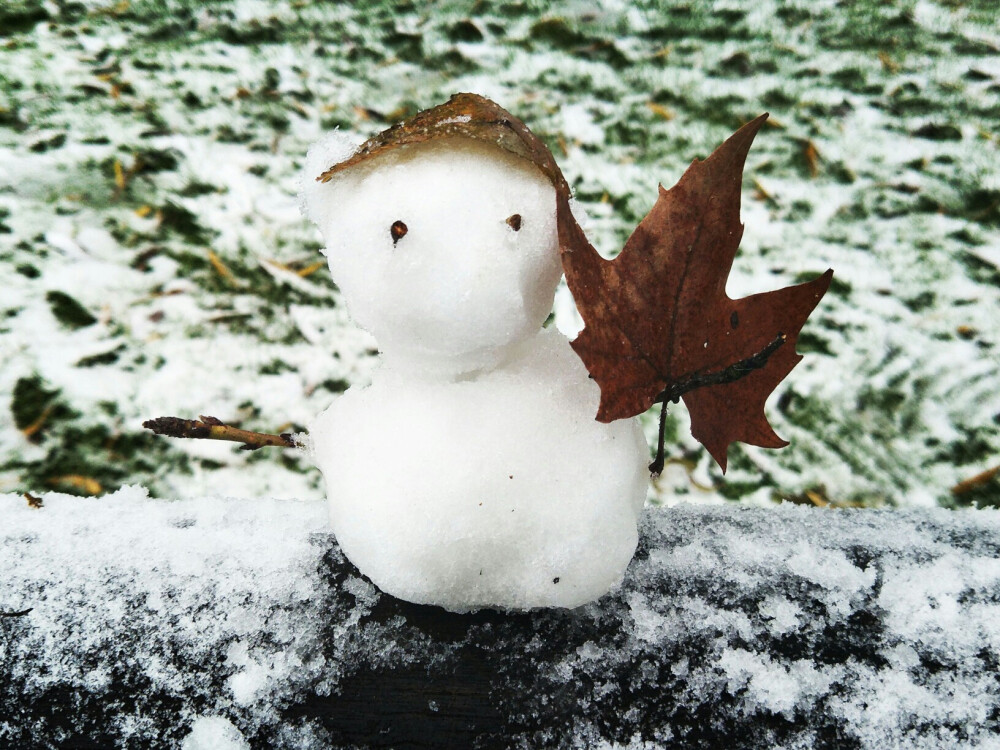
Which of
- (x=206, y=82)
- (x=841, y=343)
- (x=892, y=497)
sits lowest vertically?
(x=892, y=497)

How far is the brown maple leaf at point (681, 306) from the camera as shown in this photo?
0.58 meters

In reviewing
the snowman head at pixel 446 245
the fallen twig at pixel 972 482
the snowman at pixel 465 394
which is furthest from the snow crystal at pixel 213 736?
the fallen twig at pixel 972 482

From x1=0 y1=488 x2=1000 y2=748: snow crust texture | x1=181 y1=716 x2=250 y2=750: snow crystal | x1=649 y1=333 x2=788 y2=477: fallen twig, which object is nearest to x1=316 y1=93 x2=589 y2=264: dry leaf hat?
x1=649 y1=333 x2=788 y2=477: fallen twig

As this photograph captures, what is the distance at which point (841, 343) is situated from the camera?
5.83 feet

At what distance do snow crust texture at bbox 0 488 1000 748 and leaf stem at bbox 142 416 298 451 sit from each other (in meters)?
0.11

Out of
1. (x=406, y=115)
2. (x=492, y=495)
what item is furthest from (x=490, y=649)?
(x=406, y=115)

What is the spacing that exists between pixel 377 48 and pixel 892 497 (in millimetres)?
2532

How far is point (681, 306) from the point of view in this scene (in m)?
0.60

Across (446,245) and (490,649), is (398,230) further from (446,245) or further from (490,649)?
(490,649)

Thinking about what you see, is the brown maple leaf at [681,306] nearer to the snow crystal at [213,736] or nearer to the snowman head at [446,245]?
the snowman head at [446,245]

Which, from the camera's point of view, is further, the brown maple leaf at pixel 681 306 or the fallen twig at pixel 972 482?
the fallen twig at pixel 972 482

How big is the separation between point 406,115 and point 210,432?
7.15ft

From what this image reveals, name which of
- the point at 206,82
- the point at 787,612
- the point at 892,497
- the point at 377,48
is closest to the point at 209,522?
the point at 787,612

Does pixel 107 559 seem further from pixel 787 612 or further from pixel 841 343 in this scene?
pixel 841 343
